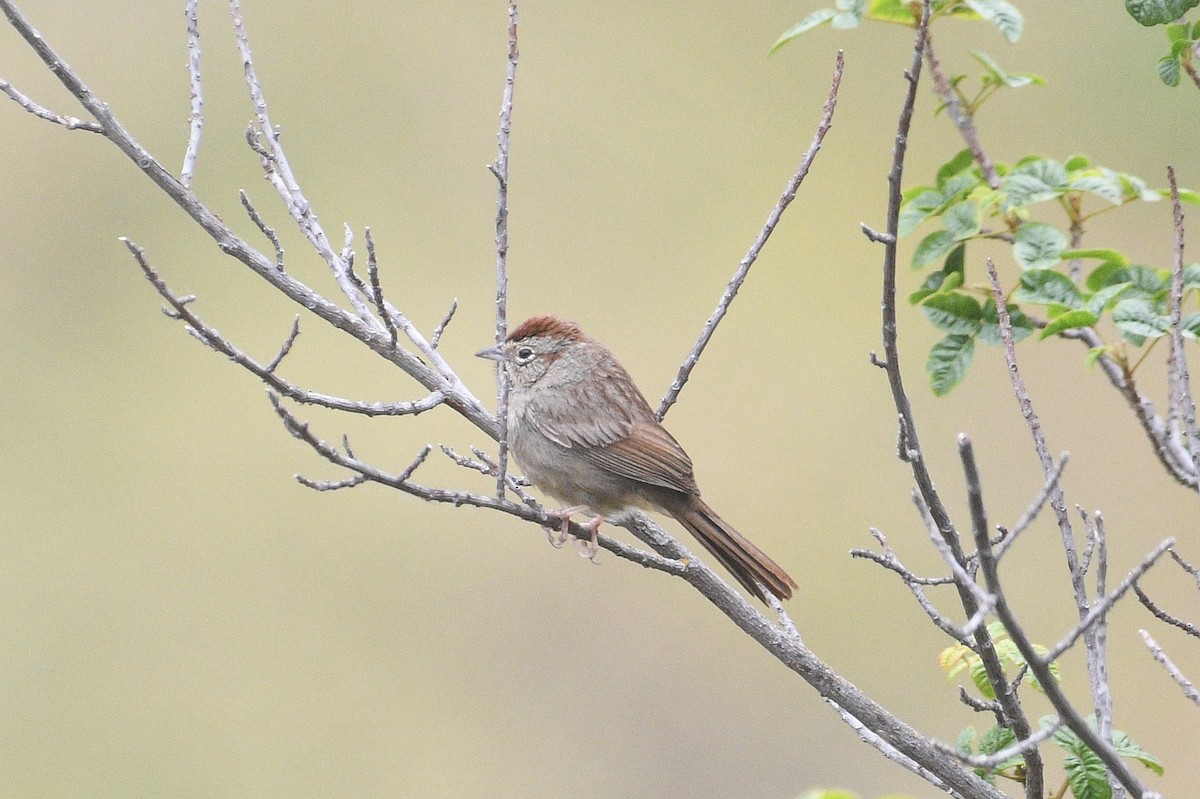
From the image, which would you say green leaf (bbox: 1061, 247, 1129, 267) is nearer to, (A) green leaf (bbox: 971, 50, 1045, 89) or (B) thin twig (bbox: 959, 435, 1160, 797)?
(A) green leaf (bbox: 971, 50, 1045, 89)

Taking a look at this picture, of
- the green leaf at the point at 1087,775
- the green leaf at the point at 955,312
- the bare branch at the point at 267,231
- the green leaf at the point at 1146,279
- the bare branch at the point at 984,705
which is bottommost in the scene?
the green leaf at the point at 1087,775

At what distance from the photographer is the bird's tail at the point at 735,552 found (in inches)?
141

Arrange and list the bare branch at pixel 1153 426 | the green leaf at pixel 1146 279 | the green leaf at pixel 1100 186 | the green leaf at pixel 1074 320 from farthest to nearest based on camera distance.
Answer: the green leaf at pixel 1100 186 < the green leaf at pixel 1146 279 < the green leaf at pixel 1074 320 < the bare branch at pixel 1153 426

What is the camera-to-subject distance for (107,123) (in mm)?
2652

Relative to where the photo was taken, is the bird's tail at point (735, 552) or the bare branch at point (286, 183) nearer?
the bare branch at point (286, 183)

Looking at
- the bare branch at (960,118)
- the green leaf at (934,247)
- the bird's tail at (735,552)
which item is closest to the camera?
the green leaf at (934,247)

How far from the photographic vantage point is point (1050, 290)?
2146 millimetres

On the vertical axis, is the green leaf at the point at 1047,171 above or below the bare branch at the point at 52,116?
below

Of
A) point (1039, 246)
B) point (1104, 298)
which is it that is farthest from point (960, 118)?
point (1104, 298)

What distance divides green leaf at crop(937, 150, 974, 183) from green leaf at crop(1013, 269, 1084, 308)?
1.47 feet

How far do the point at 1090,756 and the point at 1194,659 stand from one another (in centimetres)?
678

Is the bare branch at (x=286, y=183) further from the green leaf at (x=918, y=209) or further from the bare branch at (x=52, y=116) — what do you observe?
the green leaf at (x=918, y=209)

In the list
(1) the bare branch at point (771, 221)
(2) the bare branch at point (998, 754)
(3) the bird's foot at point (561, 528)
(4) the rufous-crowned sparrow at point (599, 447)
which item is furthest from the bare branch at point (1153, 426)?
(4) the rufous-crowned sparrow at point (599, 447)

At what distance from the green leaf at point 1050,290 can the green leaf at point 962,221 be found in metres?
0.21
